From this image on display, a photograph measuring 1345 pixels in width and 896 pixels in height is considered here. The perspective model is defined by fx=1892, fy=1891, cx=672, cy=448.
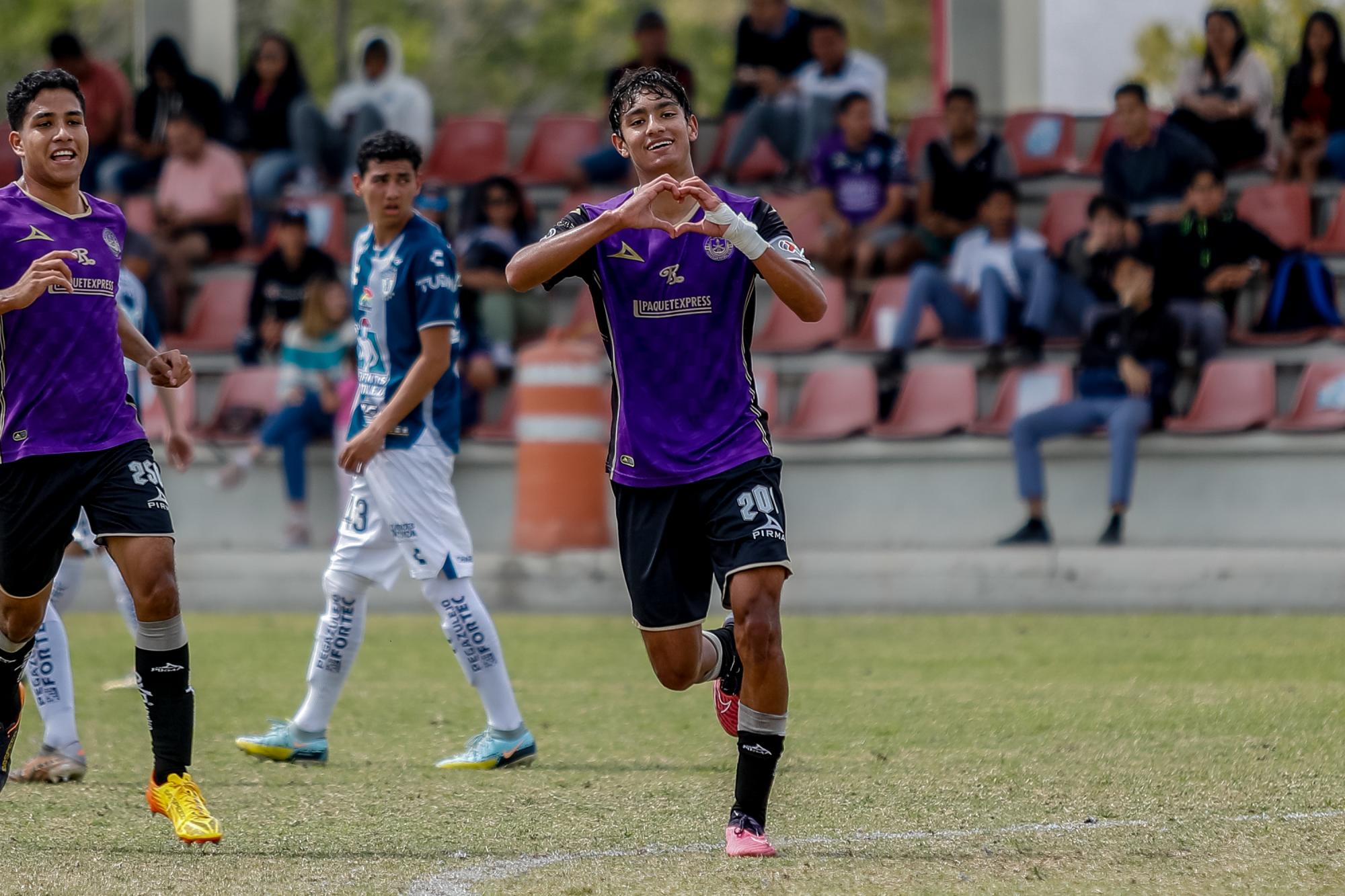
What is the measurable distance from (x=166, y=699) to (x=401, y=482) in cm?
174

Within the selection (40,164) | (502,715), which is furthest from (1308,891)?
(40,164)

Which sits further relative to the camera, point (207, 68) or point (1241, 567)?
point (207, 68)

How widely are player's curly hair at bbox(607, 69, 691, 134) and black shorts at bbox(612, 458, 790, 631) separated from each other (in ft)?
3.76

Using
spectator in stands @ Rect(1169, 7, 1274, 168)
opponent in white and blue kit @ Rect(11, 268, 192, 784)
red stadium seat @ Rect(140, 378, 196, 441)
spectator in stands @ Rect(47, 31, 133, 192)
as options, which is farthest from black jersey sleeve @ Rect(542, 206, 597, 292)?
spectator in stands @ Rect(47, 31, 133, 192)

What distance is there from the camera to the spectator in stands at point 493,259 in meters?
15.6

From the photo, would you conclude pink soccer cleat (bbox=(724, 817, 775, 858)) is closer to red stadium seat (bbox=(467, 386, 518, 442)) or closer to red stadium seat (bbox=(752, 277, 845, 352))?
red stadium seat (bbox=(467, 386, 518, 442))

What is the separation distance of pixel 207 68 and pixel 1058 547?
11.9m

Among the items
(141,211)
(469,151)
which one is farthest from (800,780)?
(469,151)

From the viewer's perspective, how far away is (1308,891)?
195 inches

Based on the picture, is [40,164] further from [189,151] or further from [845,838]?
[189,151]

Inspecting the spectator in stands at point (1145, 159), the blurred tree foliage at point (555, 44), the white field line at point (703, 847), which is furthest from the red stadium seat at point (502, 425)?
the blurred tree foliage at point (555, 44)

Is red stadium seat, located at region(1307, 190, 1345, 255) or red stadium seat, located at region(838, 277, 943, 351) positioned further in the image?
red stadium seat, located at region(1307, 190, 1345, 255)

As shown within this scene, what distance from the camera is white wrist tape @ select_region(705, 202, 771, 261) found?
18.2 feet

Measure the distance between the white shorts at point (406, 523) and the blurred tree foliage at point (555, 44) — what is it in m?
36.5
